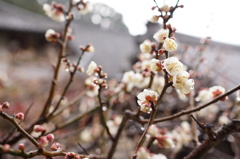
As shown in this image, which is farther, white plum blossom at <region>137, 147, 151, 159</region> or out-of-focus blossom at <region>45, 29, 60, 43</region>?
out-of-focus blossom at <region>45, 29, 60, 43</region>

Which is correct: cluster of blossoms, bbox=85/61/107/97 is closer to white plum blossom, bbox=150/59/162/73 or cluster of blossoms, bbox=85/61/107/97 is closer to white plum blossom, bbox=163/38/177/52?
white plum blossom, bbox=150/59/162/73

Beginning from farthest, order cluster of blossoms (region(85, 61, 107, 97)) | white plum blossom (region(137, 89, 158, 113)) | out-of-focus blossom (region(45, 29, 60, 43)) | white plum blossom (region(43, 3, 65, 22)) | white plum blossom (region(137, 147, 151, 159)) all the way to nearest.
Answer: white plum blossom (region(43, 3, 65, 22))
out-of-focus blossom (region(45, 29, 60, 43))
cluster of blossoms (region(85, 61, 107, 97))
white plum blossom (region(137, 89, 158, 113))
white plum blossom (region(137, 147, 151, 159))

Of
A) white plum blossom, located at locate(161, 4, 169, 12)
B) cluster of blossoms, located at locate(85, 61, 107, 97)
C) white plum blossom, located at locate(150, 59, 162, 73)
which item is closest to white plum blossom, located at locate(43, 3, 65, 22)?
cluster of blossoms, located at locate(85, 61, 107, 97)

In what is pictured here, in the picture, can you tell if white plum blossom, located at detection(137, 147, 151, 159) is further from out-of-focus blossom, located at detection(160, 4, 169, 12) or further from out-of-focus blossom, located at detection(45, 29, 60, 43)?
out-of-focus blossom, located at detection(45, 29, 60, 43)

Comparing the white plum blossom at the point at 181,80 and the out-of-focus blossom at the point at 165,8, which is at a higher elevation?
the out-of-focus blossom at the point at 165,8

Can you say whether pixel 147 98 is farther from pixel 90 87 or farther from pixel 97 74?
pixel 90 87

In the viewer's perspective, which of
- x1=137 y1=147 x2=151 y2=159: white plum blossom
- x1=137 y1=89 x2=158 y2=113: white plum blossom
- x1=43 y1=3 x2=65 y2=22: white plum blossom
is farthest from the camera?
x1=43 y1=3 x2=65 y2=22: white plum blossom

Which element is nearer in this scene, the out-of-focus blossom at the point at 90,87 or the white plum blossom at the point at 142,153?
the white plum blossom at the point at 142,153

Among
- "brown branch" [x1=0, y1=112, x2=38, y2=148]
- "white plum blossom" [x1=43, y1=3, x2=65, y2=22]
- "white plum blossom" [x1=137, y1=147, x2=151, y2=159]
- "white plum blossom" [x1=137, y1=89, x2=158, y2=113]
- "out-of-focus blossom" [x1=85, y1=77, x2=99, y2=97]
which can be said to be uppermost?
"white plum blossom" [x1=43, y1=3, x2=65, y2=22]

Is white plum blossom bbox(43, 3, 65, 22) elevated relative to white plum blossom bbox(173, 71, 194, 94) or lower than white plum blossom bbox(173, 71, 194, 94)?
elevated

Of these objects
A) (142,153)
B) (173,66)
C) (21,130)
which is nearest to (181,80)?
(173,66)

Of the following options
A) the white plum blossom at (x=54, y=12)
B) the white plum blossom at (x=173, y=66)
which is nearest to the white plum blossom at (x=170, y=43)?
the white plum blossom at (x=173, y=66)

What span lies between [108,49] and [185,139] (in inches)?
592

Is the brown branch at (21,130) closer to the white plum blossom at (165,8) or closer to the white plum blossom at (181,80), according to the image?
the white plum blossom at (181,80)
